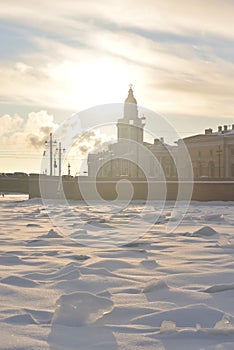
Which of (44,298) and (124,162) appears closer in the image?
(44,298)

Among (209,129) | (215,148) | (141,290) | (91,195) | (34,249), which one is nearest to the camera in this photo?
(141,290)

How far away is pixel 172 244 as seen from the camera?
6.99m

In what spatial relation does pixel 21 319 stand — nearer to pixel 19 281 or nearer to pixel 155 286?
pixel 19 281

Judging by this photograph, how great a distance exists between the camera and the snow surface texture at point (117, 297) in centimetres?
281

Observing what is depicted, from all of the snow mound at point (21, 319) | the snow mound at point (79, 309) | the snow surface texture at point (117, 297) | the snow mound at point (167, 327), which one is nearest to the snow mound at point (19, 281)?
the snow surface texture at point (117, 297)

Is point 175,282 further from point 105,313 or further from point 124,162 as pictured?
point 124,162

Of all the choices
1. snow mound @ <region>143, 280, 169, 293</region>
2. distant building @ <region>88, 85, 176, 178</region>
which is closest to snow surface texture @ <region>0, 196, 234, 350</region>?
snow mound @ <region>143, 280, 169, 293</region>

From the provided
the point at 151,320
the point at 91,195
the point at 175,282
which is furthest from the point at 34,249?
the point at 91,195

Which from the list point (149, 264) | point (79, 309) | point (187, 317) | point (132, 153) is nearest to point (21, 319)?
point (79, 309)

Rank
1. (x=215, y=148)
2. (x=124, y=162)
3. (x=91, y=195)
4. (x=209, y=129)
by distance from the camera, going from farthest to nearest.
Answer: (x=124, y=162)
(x=209, y=129)
(x=215, y=148)
(x=91, y=195)

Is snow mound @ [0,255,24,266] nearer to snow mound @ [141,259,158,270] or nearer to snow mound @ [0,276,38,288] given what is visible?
snow mound @ [0,276,38,288]

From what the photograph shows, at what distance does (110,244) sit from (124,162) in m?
81.1

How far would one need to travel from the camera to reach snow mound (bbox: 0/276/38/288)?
167 inches

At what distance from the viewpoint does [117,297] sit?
3.81 m
